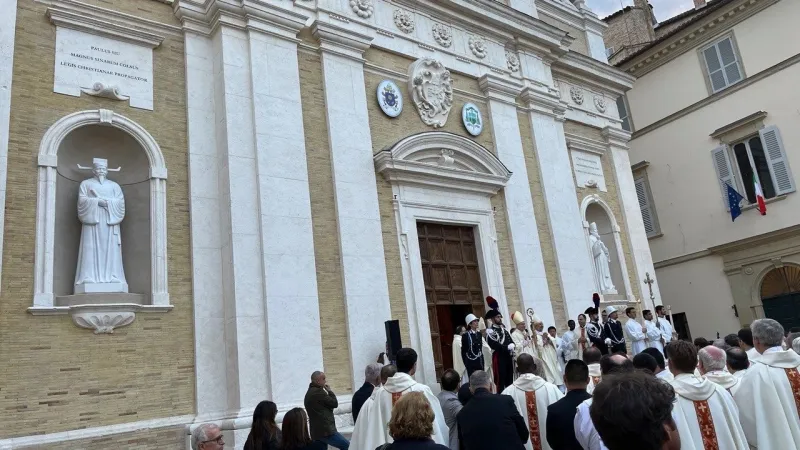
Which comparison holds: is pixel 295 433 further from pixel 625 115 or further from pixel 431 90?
pixel 625 115

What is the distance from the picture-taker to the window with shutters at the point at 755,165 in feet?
62.6

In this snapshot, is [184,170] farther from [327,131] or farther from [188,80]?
[327,131]

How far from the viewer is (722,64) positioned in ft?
68.4

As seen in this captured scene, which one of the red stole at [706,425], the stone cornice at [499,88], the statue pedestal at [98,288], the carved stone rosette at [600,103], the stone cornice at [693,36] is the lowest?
the red stole at [706,425]

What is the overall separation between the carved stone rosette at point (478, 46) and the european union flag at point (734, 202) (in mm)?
9968

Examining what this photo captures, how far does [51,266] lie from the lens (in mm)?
8375

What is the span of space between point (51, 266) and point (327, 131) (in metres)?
5.20

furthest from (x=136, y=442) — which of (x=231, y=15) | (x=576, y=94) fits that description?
(x=576, y=94)

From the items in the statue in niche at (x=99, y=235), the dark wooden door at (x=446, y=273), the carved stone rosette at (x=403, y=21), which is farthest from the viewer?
the carved stone rosette at (x=403, y=21)

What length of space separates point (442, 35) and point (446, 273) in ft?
18.4

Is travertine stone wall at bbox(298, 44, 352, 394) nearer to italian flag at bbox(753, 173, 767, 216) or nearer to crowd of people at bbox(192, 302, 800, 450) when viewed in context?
crowd of people at bbox(192, 302, 800, 450)

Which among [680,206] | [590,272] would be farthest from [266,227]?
[680,206]

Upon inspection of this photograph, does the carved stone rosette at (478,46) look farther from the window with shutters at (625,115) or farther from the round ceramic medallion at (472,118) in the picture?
the window with shutters at (625,115)

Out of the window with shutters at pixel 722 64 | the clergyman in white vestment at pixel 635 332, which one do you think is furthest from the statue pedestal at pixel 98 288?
the window with shutters at pixel 722 64
